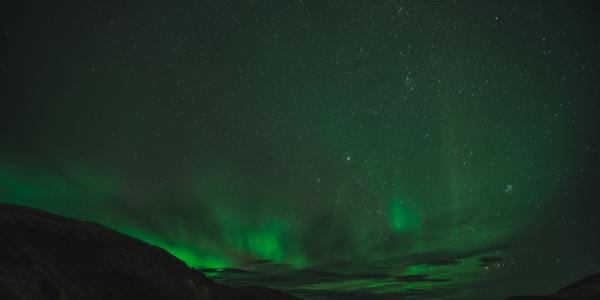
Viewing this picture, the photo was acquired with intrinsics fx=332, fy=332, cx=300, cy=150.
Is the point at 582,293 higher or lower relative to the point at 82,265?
lower

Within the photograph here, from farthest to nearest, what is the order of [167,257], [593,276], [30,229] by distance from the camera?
[593,276] < [167,257] < [30,229]

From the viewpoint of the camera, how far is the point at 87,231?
1328 cm

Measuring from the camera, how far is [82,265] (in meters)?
12.2

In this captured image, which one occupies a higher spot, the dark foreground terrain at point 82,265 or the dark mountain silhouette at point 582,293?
the dark foreground terrain at point 82,265

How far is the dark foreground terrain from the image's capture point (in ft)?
33.2

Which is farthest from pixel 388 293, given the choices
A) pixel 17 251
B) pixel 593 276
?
pixel 17 251

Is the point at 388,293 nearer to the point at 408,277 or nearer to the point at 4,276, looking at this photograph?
the point at 408,277

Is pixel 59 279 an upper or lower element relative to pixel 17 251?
lower

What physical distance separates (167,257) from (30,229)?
5.27 metres

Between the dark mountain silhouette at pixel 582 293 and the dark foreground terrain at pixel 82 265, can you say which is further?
the dark mountain silhouette at pixel 582 293

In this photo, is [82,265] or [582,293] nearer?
[82,265]

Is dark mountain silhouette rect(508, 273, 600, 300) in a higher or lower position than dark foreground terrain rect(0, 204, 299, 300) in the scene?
lower

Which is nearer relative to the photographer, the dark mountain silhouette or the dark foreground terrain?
the dark foreground terrain

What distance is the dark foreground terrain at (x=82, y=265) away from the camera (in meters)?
10.1
